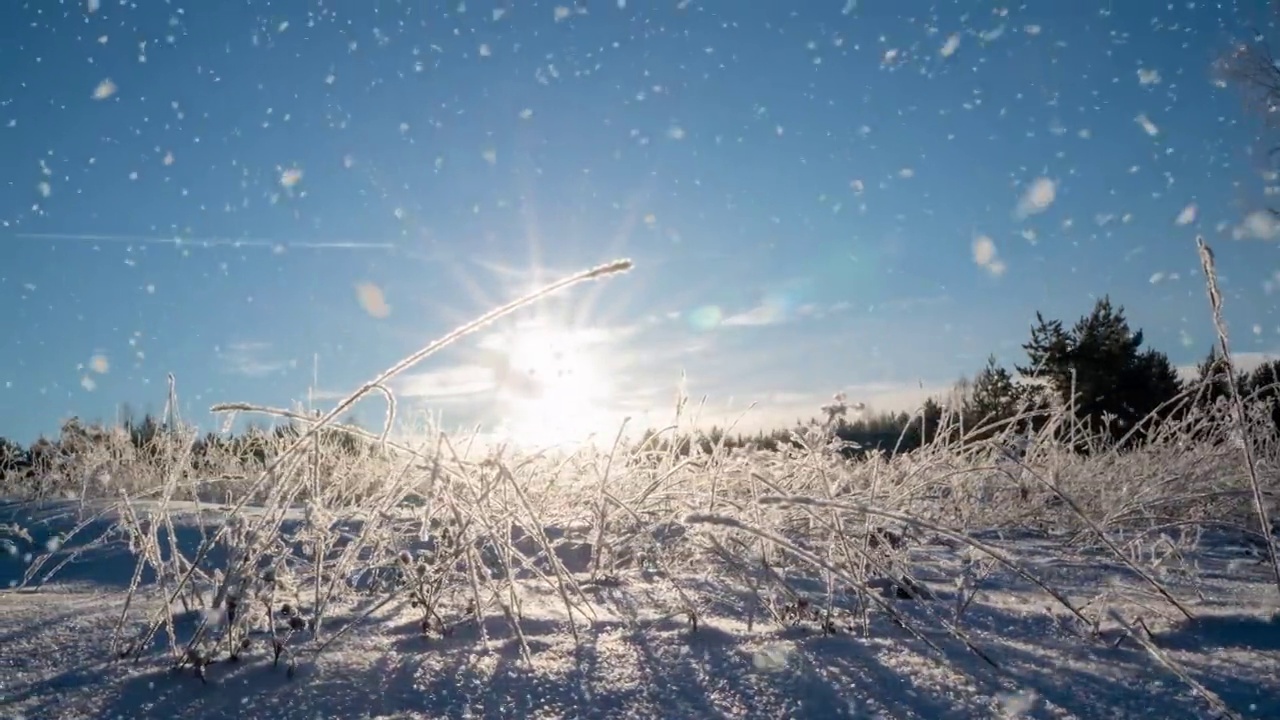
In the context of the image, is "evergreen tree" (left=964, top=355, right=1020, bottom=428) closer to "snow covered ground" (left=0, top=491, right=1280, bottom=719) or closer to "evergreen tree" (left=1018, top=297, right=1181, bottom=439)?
"evergreen tree" (left=1018, top=297, right=1181, bottom=439)

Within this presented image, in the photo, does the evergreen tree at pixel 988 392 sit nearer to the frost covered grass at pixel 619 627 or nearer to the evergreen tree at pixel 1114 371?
the evergreen tree at pixel 1114 371

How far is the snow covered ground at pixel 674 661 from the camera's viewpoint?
142 cm

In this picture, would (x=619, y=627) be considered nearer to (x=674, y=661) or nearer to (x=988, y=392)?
(x=674, y=661)

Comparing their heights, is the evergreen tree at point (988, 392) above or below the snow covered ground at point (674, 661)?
above

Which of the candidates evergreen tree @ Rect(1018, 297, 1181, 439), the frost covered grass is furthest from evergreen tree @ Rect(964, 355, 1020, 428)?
the frost covered grass

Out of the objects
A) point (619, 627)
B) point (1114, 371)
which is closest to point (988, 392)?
point (1114, 371)

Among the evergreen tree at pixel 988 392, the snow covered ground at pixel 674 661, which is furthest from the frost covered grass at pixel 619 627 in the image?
the evergreen tree at pixel 988 392

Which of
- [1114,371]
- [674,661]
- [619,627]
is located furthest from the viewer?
[1114,371]

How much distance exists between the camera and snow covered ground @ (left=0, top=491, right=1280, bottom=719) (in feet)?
4.65

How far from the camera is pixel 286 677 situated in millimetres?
1532

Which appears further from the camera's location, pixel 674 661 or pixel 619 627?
pixel 619 627

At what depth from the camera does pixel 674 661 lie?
5.38 feet

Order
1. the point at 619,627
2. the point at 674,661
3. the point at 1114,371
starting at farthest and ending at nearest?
the point at 1114,371 → the point at 619,627 → the point at 674,661

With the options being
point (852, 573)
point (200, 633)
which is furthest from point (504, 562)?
point (852, 573)
